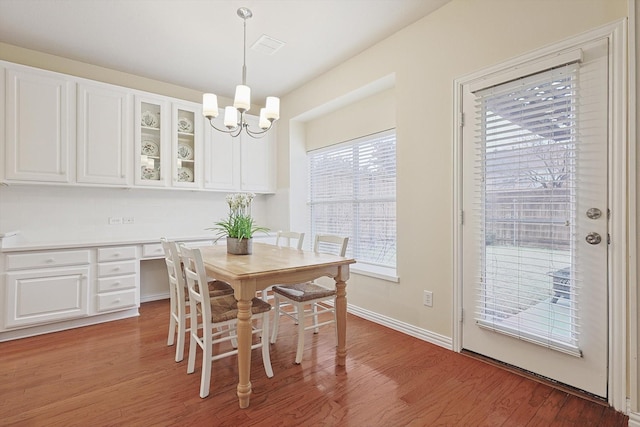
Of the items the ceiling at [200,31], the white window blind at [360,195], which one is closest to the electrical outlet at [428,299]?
the white window blind at [360,195]

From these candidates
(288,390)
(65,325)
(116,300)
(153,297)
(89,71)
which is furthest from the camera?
(153,297)

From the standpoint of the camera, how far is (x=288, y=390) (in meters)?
1.98

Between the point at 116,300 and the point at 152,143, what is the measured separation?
1819mm

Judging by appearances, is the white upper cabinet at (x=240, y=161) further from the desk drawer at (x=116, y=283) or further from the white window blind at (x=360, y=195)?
the desk drawer at (x=116, y=283)

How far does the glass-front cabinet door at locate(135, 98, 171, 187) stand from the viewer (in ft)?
11.8

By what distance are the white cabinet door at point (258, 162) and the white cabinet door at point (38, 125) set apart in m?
1.93

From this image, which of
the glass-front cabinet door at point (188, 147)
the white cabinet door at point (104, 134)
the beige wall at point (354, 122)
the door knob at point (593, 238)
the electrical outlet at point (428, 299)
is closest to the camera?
the door knob at point (593, 238)

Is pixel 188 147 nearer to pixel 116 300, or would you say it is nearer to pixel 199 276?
pixel 116 300

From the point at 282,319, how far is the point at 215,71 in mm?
2978

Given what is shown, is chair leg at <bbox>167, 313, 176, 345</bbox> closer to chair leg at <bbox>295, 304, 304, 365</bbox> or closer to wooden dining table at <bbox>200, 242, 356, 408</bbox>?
wooden dining table at <bbox>200, 242, 356, 408</bbox>

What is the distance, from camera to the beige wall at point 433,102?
2137 millimetres

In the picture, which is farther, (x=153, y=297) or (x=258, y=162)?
(x=258, y=162)

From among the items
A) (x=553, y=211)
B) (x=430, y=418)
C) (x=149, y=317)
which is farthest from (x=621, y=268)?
(x=149, y=317)

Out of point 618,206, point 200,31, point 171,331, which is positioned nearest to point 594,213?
point 618,206
